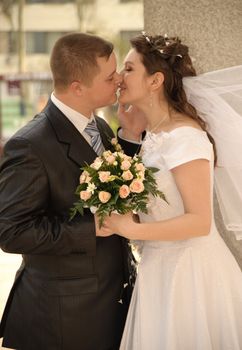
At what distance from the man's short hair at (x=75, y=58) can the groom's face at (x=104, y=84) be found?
0.03 metres

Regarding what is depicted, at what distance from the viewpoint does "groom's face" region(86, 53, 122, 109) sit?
3.07 meters

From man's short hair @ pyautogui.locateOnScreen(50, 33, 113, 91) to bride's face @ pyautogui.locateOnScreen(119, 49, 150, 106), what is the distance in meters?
0.16

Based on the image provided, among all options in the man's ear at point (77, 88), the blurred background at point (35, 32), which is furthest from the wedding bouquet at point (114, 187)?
the blurred background at point (35, 32)

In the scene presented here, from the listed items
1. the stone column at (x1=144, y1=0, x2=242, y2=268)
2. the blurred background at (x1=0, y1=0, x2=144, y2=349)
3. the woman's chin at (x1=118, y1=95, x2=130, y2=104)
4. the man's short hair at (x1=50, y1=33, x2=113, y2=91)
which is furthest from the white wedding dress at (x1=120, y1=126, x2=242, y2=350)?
the blurred background at (x1=0, y1=0, x2=144, y2=349)

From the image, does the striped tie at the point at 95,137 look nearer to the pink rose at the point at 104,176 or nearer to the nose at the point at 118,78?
the nose at the point at 118,78

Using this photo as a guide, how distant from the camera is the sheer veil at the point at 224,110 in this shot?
307cm

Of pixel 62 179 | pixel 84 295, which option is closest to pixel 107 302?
pixel 84 295

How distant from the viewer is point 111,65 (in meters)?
3.12

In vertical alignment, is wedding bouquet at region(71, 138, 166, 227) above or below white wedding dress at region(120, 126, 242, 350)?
above

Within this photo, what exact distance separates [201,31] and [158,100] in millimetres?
721

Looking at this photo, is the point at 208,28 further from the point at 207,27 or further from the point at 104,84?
the point at 104,84

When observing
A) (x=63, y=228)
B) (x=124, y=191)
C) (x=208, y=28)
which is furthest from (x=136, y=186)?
(x=208, y=28)

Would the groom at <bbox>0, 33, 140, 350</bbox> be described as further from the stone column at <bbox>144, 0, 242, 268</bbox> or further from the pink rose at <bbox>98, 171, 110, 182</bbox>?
the stone column at <bbox>144, 0, 242, 268</bbox>

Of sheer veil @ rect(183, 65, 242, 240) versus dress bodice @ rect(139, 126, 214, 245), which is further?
sheer veil @ rect(183, 65, 242, 240)
